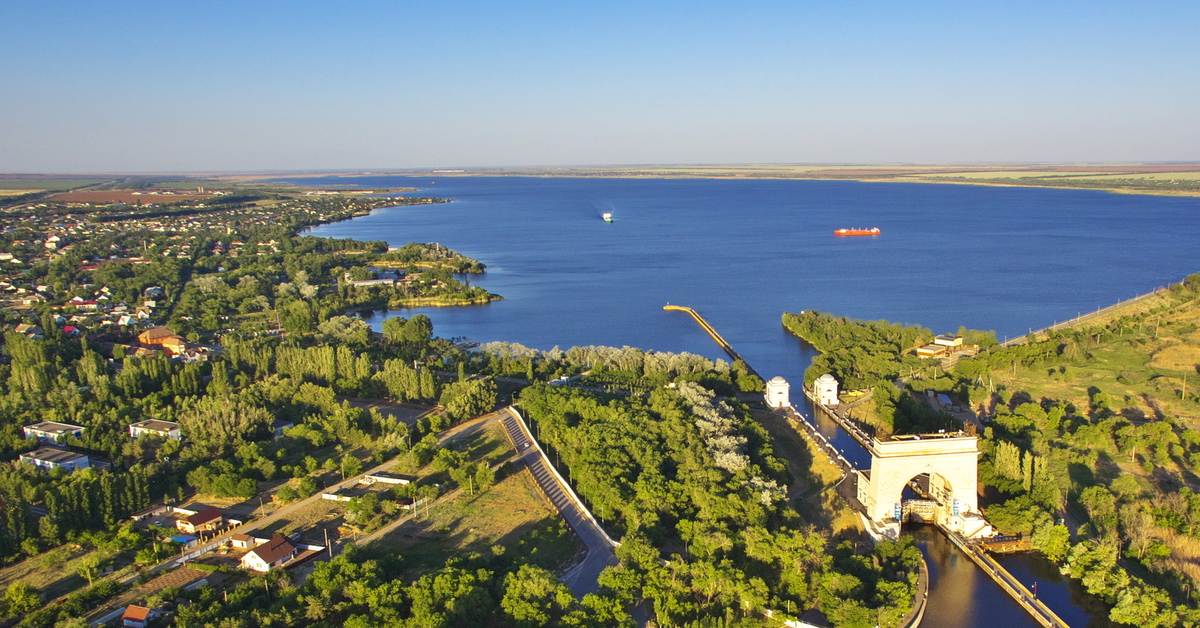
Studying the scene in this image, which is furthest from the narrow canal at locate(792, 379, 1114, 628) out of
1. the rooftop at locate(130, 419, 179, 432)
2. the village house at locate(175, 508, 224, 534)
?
the rooftop at locate(130, 419, 179, 432)

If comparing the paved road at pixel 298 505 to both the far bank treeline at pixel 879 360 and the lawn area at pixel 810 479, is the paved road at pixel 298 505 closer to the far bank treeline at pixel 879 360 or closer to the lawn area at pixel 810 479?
the lawn area at pixel 810 479

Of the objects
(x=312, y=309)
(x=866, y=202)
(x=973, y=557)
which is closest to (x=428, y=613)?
(x=973, y=557)

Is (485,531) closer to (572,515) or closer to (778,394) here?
(572,515)

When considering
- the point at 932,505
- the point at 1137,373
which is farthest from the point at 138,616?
the point at 1137,373

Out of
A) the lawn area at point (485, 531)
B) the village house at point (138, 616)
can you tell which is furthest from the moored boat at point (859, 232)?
the village house at point (138, 616)

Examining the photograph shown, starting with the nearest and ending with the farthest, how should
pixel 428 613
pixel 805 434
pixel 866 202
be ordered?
1. pixel 428 613
2. pixel 805 434
3. pixel 866 202

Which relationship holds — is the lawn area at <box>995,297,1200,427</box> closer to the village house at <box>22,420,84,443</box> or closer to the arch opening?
the arch opening

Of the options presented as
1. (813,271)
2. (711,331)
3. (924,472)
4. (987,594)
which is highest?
(813,271)

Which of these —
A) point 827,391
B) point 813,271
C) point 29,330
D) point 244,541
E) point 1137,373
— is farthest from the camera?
point 813,271

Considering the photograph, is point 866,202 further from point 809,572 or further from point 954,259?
point 809,572
